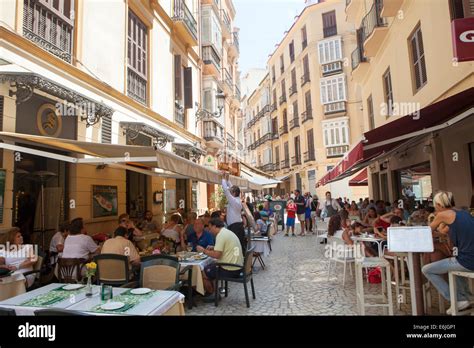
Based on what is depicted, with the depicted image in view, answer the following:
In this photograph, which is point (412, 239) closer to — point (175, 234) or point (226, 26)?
point (175, 234)

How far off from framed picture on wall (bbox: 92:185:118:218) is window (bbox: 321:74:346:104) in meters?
20.7

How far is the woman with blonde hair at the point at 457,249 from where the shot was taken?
3504mm

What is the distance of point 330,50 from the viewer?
1008 inches

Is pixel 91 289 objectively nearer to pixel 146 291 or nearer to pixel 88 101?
pixel 146 291

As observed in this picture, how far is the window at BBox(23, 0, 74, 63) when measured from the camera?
243 inches

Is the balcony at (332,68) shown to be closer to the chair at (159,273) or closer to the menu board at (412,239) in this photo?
the chair at (159,273)

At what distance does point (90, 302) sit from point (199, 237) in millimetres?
3513

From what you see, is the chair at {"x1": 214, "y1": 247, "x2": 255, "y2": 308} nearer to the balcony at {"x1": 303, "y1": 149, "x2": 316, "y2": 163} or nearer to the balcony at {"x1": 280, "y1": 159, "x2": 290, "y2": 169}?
the balcony at {"x1": 303, "y1": 149, "x2": 316, "y2": 163}

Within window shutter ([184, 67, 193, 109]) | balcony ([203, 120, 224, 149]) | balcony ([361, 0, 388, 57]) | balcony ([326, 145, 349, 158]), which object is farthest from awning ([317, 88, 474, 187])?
balcony ([326, 145, 349, 158])

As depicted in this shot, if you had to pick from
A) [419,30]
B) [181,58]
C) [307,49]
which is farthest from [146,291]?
[307,49]

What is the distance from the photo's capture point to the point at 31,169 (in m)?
7.00

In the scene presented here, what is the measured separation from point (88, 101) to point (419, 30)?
26.9 feet

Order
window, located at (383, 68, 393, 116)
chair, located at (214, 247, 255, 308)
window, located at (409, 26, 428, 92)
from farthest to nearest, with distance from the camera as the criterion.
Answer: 1. window, located at (383, 68, 393, 116)
2. window, located at (409, 26, 428, 92)
3. chair, located at (214, 247, 255, 308)
